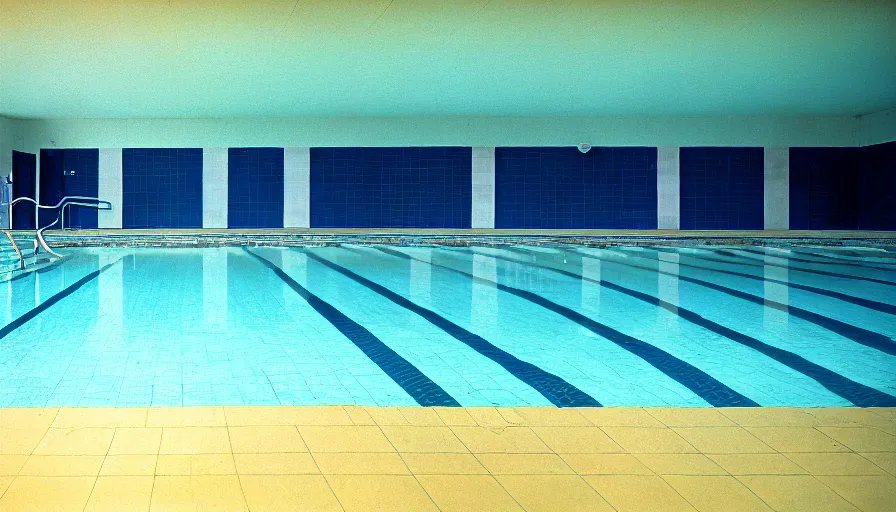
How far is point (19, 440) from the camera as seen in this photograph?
200 centimetres

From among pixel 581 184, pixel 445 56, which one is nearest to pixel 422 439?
pixel 445 56

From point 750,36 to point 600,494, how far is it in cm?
810

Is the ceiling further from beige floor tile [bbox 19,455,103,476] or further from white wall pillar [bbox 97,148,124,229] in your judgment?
beige floor tile [bbox 19,455,103,476]

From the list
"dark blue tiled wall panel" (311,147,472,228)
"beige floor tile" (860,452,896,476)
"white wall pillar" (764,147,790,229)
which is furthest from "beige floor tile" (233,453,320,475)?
"white wall pillar" (764,147,790,229)

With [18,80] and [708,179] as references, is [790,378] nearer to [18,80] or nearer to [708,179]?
[18,80]

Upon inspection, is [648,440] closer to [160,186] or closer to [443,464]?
[443,464]

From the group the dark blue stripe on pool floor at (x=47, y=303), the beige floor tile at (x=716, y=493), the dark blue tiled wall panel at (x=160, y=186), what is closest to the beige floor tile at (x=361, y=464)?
the beige floor tile at (x=716, y=493)

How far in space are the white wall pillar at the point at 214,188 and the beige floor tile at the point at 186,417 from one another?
1455 centimetres

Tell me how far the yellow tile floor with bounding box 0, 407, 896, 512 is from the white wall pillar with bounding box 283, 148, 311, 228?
1431 cm

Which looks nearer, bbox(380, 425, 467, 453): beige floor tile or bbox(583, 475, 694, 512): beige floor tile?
bbox(583, 475, 694, 512): beige floor tile

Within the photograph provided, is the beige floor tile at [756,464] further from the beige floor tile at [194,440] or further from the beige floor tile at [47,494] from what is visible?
the beige floor tile at [47,494]

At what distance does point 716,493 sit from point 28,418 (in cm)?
181

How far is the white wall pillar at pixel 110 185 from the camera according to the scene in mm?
16125

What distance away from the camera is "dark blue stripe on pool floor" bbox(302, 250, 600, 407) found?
2977 mm
